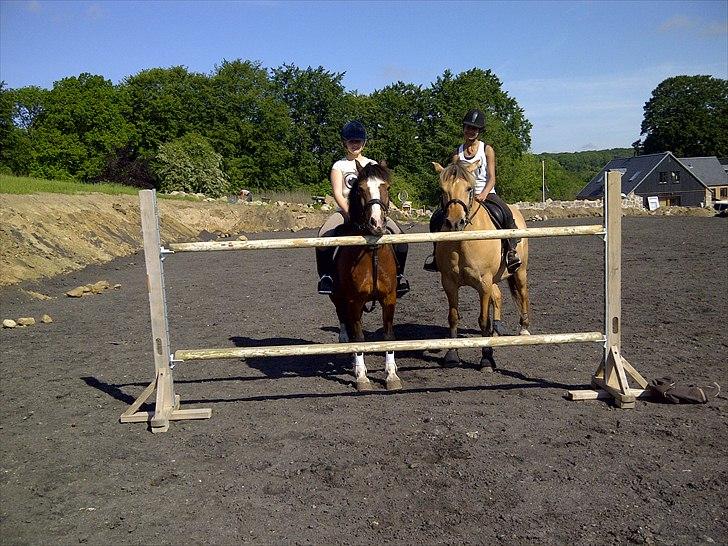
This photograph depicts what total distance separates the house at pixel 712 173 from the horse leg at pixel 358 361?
264ft

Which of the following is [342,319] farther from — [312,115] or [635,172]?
[635,172]

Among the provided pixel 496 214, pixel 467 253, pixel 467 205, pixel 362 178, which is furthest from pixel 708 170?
pixel 362 178

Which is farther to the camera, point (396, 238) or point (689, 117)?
point (689, 117)

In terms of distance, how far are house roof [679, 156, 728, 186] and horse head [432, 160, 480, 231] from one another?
80.3 m

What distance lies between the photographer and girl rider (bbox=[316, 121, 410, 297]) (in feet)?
21.8

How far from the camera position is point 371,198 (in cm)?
588

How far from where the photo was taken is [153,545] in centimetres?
357

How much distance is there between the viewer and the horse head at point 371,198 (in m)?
5.72

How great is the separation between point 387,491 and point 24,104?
212ft

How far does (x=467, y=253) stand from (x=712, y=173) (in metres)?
83.1

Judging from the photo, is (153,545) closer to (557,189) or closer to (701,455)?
(701,455)

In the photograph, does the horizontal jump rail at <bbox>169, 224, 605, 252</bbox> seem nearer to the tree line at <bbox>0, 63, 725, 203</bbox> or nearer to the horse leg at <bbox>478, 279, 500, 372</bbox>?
the horse leg at <bbox>478, 279, 500, 372</bbox>

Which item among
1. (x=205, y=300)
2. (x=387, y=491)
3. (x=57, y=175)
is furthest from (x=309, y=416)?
(x=57, y=175)

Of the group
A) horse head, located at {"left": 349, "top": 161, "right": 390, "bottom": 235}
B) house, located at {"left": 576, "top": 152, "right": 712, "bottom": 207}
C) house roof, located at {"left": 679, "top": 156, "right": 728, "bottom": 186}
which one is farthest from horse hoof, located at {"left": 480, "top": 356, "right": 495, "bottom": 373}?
house roof, located at {"left": 679, "top": 156, "right": 728, "bottom": 186}
